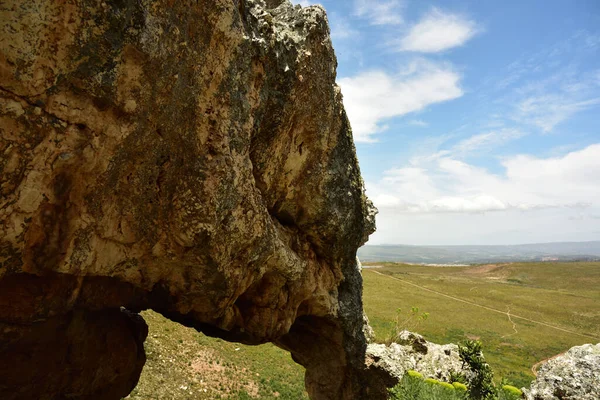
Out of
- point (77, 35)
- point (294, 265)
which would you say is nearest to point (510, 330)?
point (294, 265)

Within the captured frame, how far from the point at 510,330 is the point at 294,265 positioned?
2022 inches

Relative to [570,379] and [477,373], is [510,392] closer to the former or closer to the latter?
[570,379]

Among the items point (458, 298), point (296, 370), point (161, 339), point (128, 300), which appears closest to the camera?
point (128, 300)

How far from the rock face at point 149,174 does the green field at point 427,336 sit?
826 cm

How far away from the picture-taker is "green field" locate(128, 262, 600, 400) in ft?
66.2

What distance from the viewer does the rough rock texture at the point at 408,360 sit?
56.4 ft

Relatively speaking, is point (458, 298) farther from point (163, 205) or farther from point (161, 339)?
point (163, 205)

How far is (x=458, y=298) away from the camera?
230 ft

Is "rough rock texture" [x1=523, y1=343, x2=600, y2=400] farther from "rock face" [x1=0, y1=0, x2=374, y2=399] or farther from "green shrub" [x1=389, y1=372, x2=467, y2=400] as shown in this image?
"rock face" [x1=0, y1=0, x2=374, y2=399]

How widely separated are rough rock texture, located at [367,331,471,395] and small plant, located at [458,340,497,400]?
1.67ft

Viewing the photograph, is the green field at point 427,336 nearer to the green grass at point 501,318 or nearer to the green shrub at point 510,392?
the green grass at point 501,318

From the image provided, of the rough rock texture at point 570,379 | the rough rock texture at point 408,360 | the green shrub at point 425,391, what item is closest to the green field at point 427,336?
the rough rock texture at point 408,360

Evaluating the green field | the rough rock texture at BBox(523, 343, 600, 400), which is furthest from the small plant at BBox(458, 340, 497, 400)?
the green field

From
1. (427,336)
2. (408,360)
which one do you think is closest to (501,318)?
(427,336)
